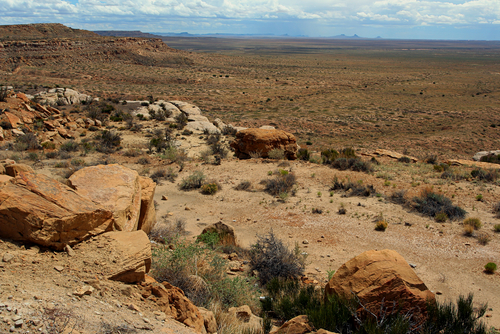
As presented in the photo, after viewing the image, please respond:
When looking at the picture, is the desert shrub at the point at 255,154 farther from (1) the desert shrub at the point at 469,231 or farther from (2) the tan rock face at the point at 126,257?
(2) the tan rock face at the point at 126,257

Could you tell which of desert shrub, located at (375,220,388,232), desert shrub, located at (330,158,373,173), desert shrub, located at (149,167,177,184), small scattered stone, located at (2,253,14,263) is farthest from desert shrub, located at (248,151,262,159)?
Answer: small scattered stone, located at (2,253,14,263)

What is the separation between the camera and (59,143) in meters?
15.8

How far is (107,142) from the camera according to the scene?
639 inches

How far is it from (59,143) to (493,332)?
17.4 m

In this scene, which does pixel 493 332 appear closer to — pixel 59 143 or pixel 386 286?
pixel 386 286

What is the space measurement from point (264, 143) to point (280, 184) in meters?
4.52

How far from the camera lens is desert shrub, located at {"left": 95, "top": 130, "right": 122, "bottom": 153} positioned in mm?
15344

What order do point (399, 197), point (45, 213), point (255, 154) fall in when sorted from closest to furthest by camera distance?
point (45, 213) → point (399, 197) → point (255, 154)

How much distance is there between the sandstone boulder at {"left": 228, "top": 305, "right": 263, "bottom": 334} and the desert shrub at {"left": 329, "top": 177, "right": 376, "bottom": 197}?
6983mm

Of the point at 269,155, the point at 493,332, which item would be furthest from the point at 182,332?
the point at 269,155

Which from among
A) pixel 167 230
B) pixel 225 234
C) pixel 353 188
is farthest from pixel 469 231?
pixel 167 230

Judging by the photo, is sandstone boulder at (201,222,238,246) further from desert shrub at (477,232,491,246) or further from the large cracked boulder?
desert shrub at (477,232,491,246)

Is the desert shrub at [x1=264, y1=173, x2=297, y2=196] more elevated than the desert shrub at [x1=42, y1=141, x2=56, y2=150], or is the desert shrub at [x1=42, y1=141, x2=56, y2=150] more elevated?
the desert shrub at [x1=42, y1=141, x2=56, y2=150]

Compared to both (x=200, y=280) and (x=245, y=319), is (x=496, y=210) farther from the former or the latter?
(x=200, y=280)
